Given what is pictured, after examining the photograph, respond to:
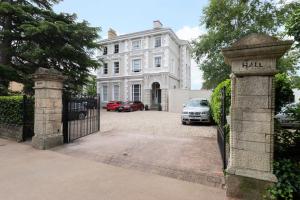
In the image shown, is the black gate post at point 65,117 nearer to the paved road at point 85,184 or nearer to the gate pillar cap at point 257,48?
the paved road at point 85,184

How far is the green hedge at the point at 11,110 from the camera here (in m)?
7.87

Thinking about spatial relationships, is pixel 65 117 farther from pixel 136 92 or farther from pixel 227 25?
pixel 136 92

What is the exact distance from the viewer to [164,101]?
25094 mm

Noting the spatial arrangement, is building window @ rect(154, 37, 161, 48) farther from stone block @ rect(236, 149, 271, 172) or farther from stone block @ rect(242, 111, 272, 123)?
stone block @ rect(236, 149, 271, 172)

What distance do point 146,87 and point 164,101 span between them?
3.37 metres

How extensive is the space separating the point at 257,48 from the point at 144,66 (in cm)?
2452

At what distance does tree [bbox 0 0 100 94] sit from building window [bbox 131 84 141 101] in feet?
40.8

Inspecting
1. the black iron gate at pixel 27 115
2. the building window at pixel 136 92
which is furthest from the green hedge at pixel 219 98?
the building window at pixel 136 92

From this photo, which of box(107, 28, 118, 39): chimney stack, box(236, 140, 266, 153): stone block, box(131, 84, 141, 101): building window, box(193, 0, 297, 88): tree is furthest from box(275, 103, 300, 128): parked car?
box(107, 28, 118, 39): chimney stack

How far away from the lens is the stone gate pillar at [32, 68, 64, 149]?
6609mm

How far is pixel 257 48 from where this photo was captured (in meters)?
3.14

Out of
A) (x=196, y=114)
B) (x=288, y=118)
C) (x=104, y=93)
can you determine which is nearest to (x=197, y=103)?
(x=196, y=114)

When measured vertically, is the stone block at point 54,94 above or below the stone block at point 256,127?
above

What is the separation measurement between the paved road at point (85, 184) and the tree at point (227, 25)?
13.4 meters
